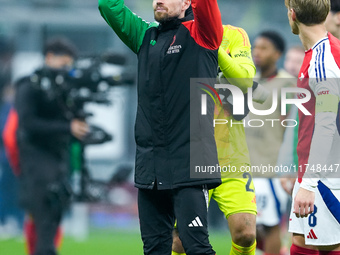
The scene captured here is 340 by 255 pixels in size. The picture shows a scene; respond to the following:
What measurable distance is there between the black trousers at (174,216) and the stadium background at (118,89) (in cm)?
559

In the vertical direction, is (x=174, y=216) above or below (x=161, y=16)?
below

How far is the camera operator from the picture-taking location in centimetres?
726

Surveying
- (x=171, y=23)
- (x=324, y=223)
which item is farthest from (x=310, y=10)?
(x=324, y=223)

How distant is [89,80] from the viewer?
841 cm

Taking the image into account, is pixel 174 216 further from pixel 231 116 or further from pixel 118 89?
pixel 118 89

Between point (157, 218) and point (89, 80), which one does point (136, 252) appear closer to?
point (89, 80)

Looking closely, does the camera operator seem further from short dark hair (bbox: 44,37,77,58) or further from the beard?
the beard

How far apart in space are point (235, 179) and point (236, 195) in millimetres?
127

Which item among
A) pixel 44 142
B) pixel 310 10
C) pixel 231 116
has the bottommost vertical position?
pixel 44 142

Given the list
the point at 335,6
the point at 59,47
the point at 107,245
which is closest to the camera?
the point at 335,6

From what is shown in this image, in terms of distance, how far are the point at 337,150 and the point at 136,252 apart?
5302 mm

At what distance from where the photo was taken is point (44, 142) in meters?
7.48

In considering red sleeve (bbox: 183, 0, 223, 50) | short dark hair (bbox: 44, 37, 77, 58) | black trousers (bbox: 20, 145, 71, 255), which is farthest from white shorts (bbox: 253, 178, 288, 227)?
red sleeve (bbox: 183, 0, 223, 50)

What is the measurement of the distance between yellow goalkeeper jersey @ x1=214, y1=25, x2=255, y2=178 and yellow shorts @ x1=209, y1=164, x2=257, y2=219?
0.09 metres
